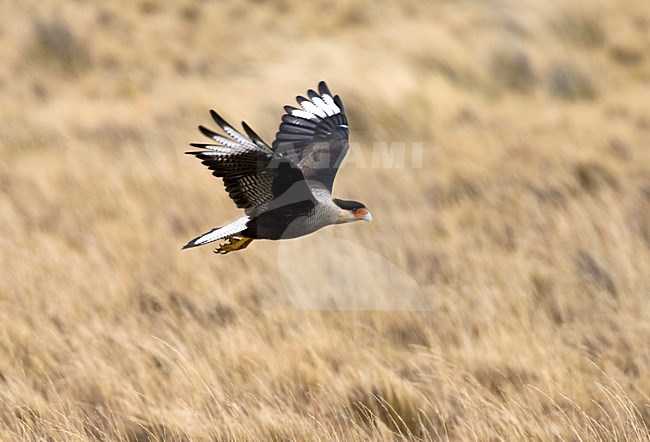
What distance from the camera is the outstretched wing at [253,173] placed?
1.92 metres

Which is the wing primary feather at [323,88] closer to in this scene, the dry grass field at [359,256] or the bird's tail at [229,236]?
the bird's tail at [229,236]

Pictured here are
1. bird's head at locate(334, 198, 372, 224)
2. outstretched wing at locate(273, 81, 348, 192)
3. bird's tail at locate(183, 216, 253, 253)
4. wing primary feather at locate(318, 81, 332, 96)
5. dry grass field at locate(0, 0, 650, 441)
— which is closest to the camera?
bird's tail at locate(183, 216, 253, 253)

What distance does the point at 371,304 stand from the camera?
4.67 meters

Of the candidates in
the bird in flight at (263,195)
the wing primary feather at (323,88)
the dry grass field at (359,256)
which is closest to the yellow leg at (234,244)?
the bird in flight at (263,195)

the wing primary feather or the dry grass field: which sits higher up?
the wing primary feather

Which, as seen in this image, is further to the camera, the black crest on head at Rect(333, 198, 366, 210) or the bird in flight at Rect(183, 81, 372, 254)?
the black crest on head at Rect(333, 198, 366, 210)

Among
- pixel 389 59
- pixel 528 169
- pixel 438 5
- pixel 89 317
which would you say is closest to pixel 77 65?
pixel 389 59

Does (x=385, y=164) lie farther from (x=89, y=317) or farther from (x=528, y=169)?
(x=89, y=317)

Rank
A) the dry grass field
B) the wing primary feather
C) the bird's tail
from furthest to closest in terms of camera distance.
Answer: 1. the dry grass field
2. the wing primary feather
3. the bird's tail

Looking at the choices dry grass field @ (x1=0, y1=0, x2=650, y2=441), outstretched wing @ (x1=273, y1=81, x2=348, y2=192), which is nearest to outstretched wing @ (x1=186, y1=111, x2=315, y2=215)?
outstretched wing @ (x1=273, y1=81, x2=348, y2=192)

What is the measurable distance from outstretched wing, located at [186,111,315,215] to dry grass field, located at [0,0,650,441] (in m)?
1.44

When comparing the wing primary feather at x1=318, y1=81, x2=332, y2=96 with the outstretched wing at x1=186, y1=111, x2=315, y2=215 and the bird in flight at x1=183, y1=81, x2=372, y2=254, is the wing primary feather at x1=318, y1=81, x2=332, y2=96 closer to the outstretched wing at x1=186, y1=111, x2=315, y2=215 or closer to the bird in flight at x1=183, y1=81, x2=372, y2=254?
the bird in flight at x1=183, y1=81, x2=372, y2=254

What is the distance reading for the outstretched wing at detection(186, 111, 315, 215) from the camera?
6.31 feet

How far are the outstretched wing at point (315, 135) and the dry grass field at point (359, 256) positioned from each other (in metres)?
1.13
